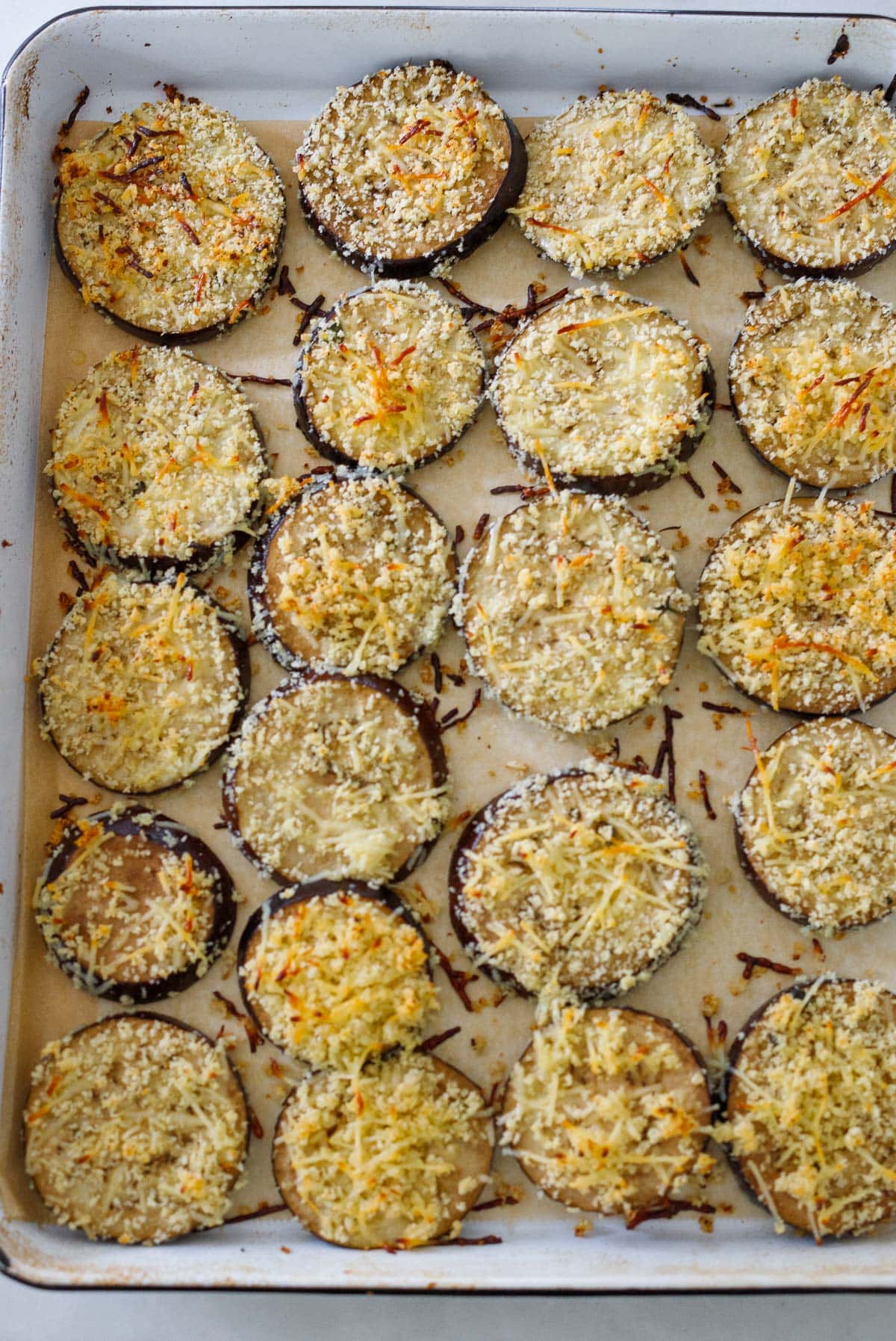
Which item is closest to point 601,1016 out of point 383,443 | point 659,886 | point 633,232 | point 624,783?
point 659,886

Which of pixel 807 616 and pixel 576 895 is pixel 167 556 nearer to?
pixel 576 895

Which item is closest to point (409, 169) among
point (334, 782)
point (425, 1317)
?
point (334, 782)

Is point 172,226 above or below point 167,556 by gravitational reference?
above

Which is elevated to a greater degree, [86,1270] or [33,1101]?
[33,1101]

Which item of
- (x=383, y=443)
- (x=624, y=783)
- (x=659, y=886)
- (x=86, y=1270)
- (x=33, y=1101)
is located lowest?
(x=86, y=1270)

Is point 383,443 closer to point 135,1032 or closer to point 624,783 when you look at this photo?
point 624,783

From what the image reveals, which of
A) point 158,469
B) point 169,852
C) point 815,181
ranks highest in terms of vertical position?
point 815,181

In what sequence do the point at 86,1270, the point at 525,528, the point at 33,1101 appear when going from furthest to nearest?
the point at 525,528 → the point at 33,1101 → the point at 86,1270

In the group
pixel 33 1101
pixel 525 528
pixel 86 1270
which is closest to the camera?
pixel 86 1270

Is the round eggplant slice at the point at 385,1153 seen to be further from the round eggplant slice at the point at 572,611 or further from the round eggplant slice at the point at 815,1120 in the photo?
the round eggplant slice at the point at 572,611
